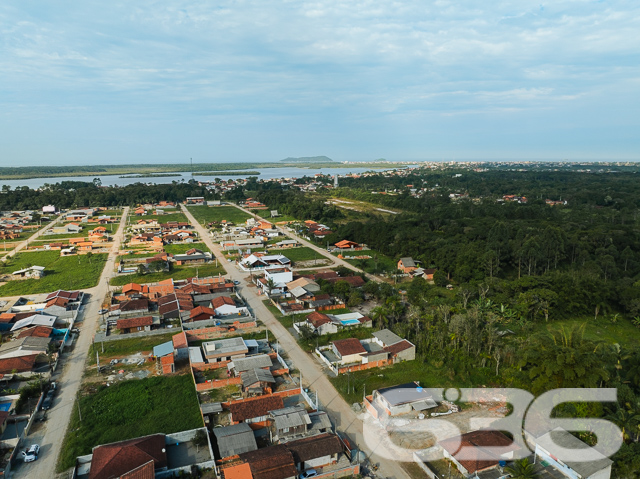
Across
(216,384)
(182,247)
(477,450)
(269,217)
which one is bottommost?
(216,384)

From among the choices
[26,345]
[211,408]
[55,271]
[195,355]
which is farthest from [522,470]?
[55,271]

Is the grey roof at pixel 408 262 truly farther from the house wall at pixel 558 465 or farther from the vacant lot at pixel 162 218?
the vacant lot at pixel 162 218

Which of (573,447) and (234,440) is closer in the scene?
(573,447)

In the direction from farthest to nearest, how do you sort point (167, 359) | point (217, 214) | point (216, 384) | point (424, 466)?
1. point (217, 214)
2. point (167, 359)
3. point (216, 384)
4. point (424, 466)

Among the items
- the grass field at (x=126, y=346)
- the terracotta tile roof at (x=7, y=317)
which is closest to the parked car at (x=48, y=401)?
the grass field at (x=126, y=346)

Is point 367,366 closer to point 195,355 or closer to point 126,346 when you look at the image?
point 195,355

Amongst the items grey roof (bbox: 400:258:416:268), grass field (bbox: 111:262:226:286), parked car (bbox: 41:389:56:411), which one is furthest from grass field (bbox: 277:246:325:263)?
parked car (bbox: 41:389:56:411)

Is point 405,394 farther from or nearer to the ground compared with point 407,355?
farther from the ground
